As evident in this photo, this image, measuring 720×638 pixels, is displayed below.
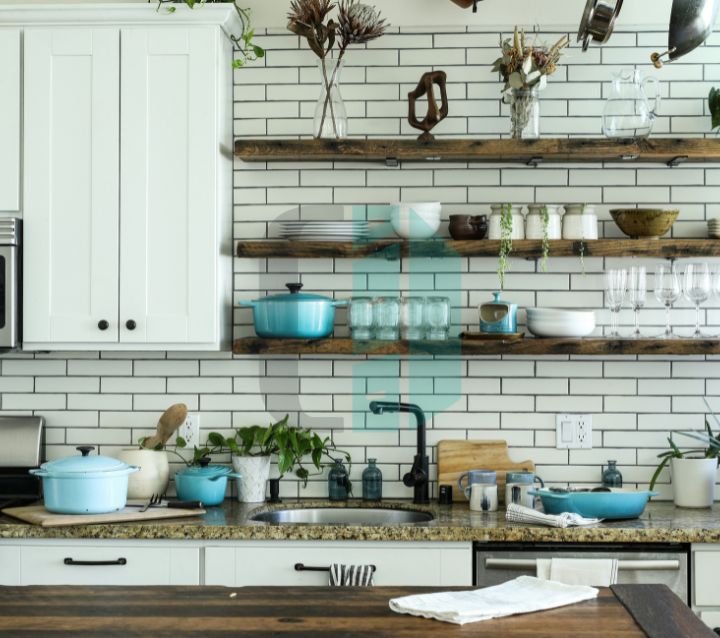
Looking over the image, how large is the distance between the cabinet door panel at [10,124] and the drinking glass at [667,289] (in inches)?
98.6

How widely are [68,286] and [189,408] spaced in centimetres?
73

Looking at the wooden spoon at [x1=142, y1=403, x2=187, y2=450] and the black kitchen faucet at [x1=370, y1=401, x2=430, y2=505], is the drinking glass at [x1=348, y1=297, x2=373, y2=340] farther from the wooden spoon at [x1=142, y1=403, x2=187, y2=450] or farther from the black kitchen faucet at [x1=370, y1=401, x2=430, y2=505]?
the wooden spoon at [x1=142, y1=403, x2=187, y2=450]

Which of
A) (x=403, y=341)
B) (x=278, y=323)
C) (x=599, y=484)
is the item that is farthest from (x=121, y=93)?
(x=599, y=484)

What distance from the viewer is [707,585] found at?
338 cm

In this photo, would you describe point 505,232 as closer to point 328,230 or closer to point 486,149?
point 486,149

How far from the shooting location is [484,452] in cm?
405

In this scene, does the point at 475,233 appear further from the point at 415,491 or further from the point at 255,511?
the point at 255,511

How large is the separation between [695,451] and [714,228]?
2.93 feet

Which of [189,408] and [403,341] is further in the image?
[189,408]

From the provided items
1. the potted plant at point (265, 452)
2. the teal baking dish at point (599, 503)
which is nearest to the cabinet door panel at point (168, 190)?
the potted plant at point (265, 452)

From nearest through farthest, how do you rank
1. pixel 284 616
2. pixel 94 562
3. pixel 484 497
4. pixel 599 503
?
pixel 284 616 → pixel 94 562 → pixel 599 503 → pixel 484 497

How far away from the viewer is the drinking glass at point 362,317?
3918mm

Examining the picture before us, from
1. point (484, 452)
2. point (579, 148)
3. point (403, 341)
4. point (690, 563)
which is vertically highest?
point (579, 148)

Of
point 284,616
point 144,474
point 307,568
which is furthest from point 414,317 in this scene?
point 284,616
